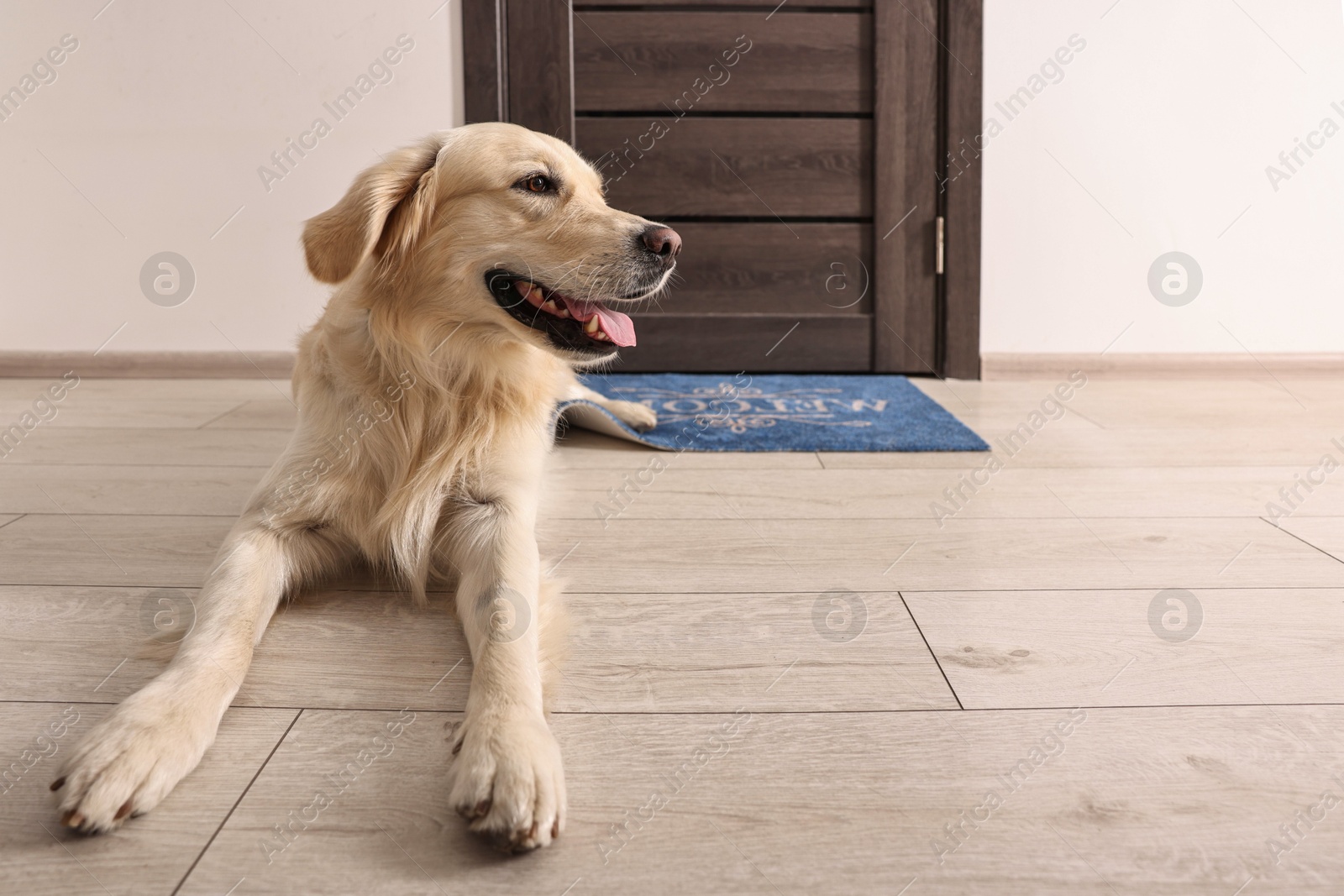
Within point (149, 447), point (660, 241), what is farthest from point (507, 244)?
point (149, 447)

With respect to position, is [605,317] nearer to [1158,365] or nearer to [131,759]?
[131,759]

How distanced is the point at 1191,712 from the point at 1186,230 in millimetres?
2956

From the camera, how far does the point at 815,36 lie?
3.36 metres

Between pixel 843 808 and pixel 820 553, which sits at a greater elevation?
pixel 843 808

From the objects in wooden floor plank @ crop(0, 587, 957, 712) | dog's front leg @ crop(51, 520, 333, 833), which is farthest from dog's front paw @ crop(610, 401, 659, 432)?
dog's front leg @ crop(51, 520, 333, 833)

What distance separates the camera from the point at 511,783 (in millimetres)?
829

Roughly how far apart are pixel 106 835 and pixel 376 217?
95 centimetres

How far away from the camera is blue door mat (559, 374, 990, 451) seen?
2.40m

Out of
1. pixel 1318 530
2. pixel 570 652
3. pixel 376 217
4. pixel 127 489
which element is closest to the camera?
pixel 570 652

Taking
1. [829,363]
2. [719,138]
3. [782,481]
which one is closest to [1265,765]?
[782,481]

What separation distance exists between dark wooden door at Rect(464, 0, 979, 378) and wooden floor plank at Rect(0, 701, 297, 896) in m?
2.64

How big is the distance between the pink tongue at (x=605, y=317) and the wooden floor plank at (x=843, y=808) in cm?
75

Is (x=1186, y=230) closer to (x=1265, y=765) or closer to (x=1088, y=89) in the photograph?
(x=1088, y=89)

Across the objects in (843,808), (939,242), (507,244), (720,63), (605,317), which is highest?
(720,63)
